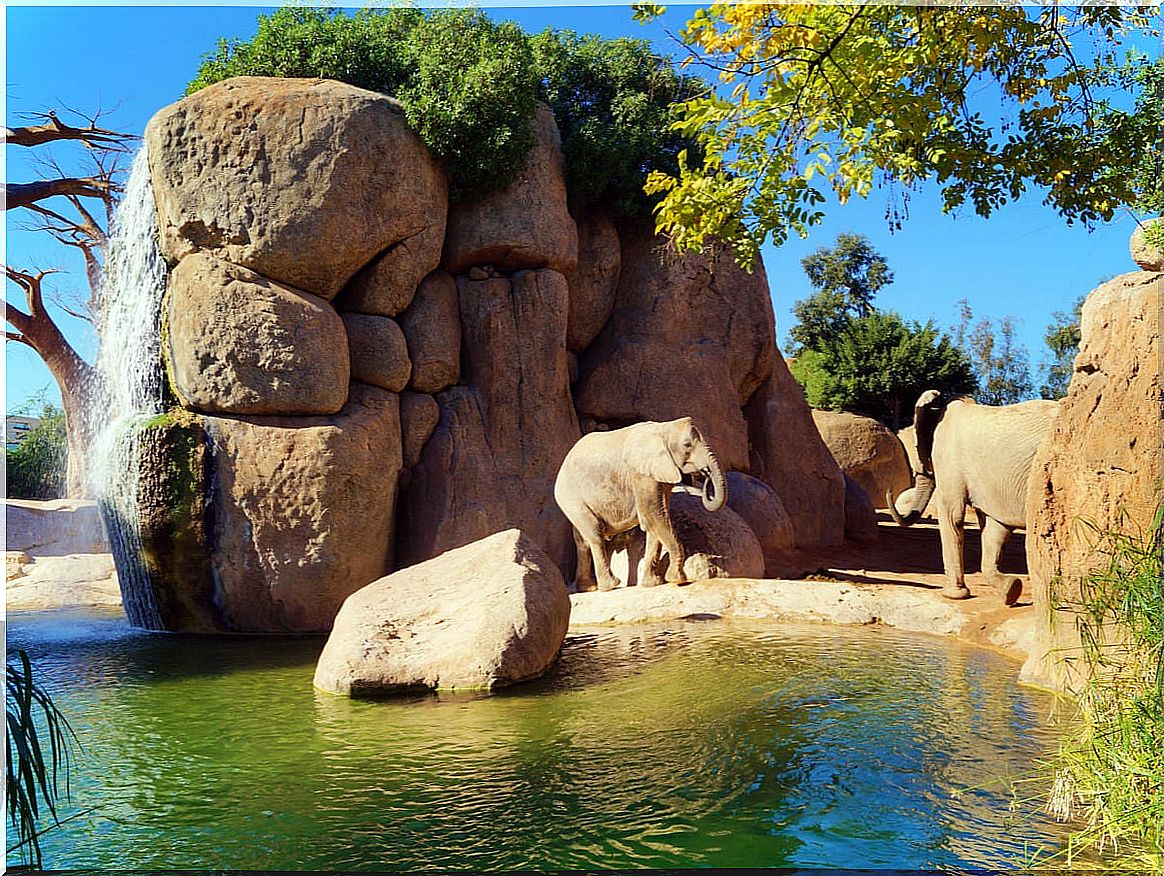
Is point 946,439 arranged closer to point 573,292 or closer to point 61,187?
point 573,292

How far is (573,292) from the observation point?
1396 centimetres

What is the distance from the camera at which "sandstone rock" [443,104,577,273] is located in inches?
492

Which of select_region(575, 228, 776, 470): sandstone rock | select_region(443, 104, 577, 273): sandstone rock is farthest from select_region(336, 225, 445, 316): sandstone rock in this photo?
select_region(575, 228, 776, 470): sandstone rock

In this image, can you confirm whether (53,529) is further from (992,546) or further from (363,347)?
(992,546)

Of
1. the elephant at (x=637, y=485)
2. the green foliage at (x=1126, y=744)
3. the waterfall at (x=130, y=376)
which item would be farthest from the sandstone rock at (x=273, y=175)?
the green foliage at (x=1126, y=744)

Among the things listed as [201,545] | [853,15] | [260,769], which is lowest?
[260,769]

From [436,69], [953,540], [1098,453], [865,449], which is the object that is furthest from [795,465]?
[1098,453]

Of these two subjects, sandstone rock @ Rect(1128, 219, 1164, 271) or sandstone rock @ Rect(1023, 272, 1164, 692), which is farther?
sandstone rock @ Rect(1128, 219, 1164, 271)

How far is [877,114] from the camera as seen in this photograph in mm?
5102

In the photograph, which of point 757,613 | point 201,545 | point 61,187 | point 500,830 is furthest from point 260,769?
point 61,187

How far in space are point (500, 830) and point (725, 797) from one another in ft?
3.32

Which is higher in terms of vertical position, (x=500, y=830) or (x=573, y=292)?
(x=573, y=292)

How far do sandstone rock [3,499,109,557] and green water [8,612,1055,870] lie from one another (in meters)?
8.28

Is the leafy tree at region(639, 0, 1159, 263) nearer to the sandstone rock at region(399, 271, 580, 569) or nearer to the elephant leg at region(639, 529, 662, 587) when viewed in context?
the elephant leg at region(639, 529, 662, 587)
